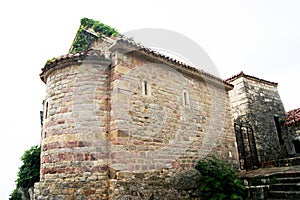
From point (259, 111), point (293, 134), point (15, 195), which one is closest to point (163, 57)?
point (259, 111)

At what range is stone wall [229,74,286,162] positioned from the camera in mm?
11477

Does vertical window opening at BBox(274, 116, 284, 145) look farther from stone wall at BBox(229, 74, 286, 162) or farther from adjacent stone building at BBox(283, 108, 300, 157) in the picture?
adjacent stone building at BBox(283, 108, 300, 157)

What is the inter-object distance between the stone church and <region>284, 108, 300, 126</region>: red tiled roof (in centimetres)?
572

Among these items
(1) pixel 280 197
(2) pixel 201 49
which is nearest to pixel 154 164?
(1) pixel 280 197

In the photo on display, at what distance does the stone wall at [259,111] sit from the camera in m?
11.5

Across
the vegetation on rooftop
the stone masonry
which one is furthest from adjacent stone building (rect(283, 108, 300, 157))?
the vegetation on rooftop

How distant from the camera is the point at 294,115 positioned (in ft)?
40.4

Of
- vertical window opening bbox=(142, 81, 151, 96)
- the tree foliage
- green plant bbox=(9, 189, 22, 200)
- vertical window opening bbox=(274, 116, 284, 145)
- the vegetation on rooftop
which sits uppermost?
the vegetation on rooftop

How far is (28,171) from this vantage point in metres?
A: 9.19

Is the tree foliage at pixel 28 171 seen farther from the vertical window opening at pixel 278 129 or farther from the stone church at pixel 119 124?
the vertical window opening at pixel 278 129

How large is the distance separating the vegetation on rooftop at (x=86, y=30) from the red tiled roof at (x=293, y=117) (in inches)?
387

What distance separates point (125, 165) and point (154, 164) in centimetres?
93

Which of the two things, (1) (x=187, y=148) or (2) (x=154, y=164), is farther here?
(1) (x=187, y=148)

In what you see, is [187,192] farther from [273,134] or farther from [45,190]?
[273,134]
